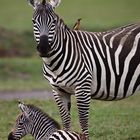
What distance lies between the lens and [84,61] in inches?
417

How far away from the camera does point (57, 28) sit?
10.5m

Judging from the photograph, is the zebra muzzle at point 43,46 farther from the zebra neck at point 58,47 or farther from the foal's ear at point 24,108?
the foal's ear at point 24,108

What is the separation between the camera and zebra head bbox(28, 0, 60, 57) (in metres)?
10.0

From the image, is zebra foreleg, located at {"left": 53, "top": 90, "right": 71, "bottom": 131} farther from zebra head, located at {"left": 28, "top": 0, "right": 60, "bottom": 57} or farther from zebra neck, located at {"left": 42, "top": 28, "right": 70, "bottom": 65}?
zebra head, located at {"left": 28, "top": 0, "right": 60, "bottom": 57}

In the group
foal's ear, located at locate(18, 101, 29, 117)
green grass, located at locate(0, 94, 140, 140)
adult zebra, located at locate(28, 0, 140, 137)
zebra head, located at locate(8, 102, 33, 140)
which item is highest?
adult zebra, located at locate(28, 0, 140, 137)

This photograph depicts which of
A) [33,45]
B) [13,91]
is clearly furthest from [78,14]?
[13,91]

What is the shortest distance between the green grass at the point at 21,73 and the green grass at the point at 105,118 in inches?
178

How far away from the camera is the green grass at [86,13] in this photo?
33.9m

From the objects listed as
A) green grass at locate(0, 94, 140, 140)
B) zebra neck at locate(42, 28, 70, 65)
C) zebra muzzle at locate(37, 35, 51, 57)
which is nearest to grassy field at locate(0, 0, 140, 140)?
green grass at locate(0, 94, 140, 140)

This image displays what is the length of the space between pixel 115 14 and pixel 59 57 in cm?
2898

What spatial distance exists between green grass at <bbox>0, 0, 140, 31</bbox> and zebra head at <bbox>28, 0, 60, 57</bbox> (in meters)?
20.3

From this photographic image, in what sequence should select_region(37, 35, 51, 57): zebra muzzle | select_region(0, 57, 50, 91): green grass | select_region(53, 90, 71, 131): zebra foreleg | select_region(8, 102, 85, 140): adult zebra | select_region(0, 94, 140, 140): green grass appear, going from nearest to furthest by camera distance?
select_region(37, 35, 51, 57): zebra muzzle, select_region(8, 102, 85, 140): adult zebra, select_region(53, 90, 71, 131): zebra foreleg, select_region(0, 94, 140, 140): green grass, select_region(0, 57, 50, 91): green grass

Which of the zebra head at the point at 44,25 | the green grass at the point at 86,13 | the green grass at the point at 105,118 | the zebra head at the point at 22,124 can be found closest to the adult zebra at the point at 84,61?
the zebra head at the point at 44,25

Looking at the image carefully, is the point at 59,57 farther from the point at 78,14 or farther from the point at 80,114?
the point at 78,14
